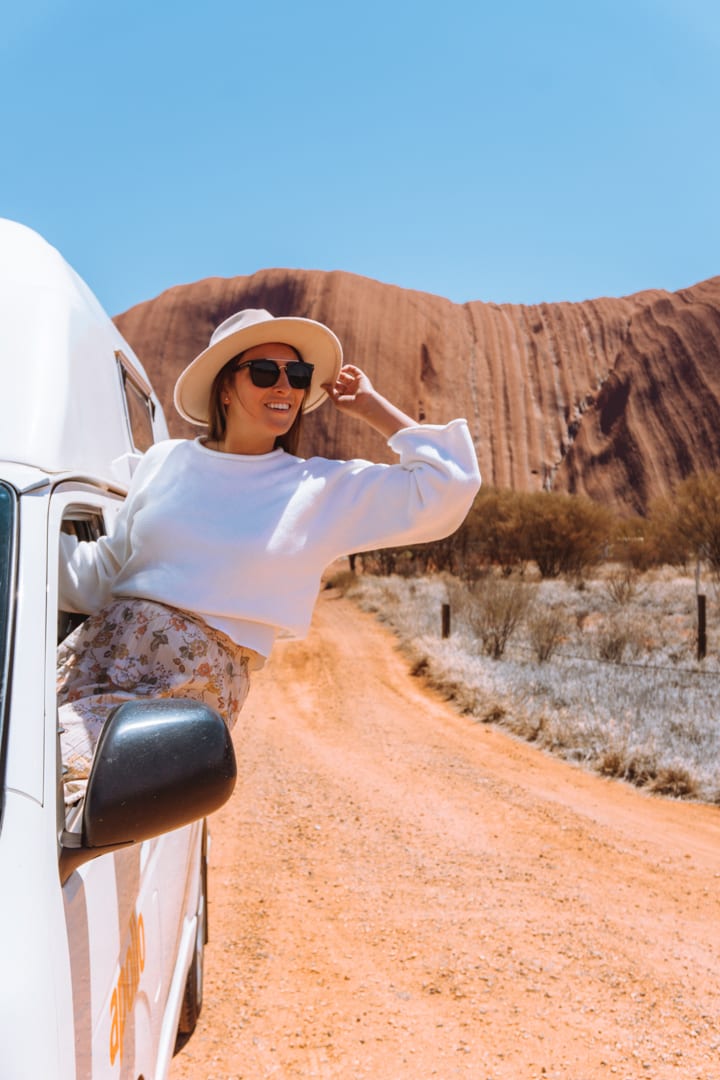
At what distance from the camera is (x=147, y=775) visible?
1336mm

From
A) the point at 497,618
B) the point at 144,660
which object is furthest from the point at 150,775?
the point at 497,618

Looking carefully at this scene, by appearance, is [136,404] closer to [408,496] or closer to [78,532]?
[78,532]

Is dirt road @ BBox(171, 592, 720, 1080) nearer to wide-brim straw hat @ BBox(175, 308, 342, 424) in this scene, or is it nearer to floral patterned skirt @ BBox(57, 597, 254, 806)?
floral patterned skirt @ BBox(57, 597, 254, 806)

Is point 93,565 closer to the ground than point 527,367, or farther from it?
closer to the ground

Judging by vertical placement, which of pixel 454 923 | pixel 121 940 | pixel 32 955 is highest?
pixel 32 955

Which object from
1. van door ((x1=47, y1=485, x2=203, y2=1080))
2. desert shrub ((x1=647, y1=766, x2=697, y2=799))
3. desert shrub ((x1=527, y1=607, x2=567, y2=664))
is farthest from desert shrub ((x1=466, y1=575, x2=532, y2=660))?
van door ((x1=47, y1=485, x2=203, y2=1080))

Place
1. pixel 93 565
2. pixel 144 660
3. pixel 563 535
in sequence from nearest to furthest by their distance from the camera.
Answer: pixel 144 660 → pixel 93 565 → pixel 563 535

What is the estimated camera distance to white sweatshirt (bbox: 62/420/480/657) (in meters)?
1.99

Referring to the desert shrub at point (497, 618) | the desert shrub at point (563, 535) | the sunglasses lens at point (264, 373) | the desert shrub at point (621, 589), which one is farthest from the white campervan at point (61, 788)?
the desert shrub at point (563, 535)

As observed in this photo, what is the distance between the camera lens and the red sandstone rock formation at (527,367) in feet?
170

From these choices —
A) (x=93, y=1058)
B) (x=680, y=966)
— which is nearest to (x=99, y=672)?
(x=93, y=1058)

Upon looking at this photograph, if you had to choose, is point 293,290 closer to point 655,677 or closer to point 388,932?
point 655,677

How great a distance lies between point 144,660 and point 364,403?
936 mm

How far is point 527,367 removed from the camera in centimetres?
5631
